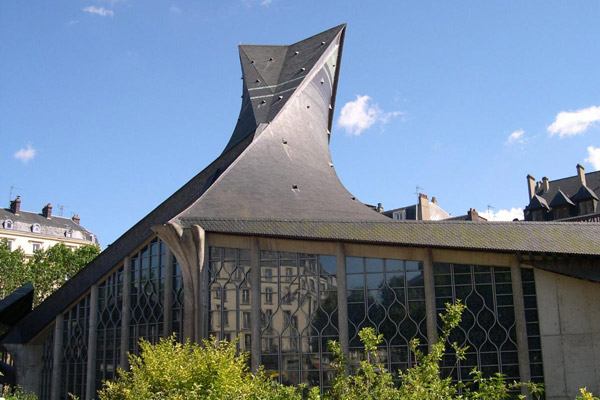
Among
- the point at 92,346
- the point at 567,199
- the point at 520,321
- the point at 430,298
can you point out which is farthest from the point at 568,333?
the point at 567,199

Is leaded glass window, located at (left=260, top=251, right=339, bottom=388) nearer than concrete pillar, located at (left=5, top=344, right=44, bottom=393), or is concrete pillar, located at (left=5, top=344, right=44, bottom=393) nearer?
leaded glass window, located at (left=260, top=251, right=339, bottom=388)

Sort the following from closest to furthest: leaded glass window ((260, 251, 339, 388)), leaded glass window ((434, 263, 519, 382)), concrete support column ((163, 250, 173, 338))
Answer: leaded glass window ((434, 263, 519, 382)) → leaded glass window ((260, 251, 339, 388)) → concrete support column ((163, 250, 173, 338))

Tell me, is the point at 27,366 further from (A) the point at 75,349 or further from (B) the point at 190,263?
(B) the point at 190,263

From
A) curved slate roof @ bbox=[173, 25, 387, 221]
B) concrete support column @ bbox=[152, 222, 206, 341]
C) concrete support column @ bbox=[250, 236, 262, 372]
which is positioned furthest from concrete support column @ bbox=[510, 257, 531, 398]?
concrete support column @ bbox=[152, 222, 206, 341]

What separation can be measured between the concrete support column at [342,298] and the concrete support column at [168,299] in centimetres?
670

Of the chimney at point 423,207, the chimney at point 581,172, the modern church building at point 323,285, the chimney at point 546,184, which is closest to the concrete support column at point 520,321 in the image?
the modern church building at point 323,285

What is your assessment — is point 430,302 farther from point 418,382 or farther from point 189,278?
point 418,382

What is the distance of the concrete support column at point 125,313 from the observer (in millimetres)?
25125

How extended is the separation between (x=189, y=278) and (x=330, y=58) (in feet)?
69.9

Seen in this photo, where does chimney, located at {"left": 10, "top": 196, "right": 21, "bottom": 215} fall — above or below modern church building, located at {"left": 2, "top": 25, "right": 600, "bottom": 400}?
above

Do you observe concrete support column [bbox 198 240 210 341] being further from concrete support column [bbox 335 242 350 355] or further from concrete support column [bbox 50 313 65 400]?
concrete support column [bbox 50 313 65 400]

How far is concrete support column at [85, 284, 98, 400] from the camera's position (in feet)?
85.4

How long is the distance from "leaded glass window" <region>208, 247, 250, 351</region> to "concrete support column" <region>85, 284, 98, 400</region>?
7.40 meters

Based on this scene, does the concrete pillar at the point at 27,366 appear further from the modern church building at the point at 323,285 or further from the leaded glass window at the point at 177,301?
the leaded glass window at the point at 177,301
